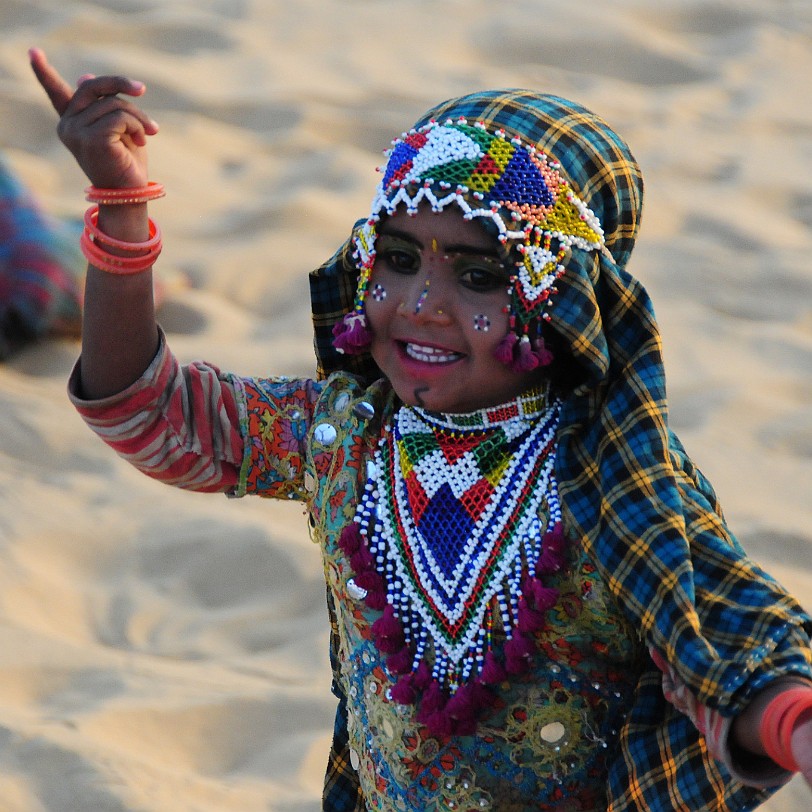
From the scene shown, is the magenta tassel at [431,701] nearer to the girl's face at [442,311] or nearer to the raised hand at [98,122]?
the girl's face at [442,311]

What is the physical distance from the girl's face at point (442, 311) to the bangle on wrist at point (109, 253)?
0.32 m

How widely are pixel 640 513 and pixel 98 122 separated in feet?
2.88

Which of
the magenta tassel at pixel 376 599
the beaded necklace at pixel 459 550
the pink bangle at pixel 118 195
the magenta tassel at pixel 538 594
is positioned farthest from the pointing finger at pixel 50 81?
the magenta tassel at pixel 538 594

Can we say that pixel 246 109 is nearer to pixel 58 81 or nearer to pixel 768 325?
pixel 768 325

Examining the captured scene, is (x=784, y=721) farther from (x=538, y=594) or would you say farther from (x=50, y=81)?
(x=50, y=81)

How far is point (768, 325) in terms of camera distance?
15.8ft

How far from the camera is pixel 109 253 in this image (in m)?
2.11

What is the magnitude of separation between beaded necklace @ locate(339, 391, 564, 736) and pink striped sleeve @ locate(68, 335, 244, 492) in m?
0.26

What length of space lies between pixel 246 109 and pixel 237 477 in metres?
4.01

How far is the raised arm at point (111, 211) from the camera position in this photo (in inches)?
79.0

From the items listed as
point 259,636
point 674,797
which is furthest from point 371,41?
point 674,797

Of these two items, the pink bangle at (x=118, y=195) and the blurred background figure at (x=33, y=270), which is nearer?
the pink bangle at (x=118, y=195)

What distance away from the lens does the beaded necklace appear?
2092 mm

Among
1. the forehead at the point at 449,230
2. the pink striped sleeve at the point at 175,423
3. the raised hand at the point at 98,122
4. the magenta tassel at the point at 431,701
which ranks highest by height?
the raised hand at the point at 98,122
